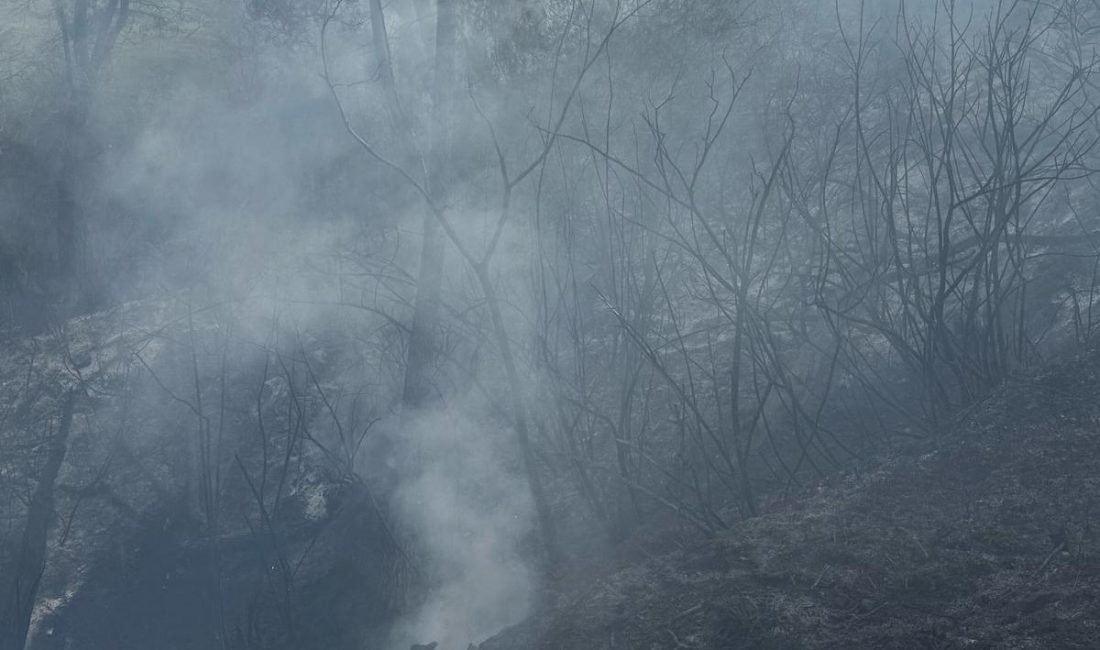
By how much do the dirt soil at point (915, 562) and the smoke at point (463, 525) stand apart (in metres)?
0.84

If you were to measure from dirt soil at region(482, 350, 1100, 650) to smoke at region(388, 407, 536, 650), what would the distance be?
2.75ft

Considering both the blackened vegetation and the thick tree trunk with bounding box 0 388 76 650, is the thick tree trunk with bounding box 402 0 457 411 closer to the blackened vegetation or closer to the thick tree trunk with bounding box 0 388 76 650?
the blackened vegetation

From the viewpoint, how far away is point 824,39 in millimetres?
8828

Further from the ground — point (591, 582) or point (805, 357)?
point (805, 357)

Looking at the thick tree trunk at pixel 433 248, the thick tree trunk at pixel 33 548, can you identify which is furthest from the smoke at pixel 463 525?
the thick tree trunk at pixel 33 548

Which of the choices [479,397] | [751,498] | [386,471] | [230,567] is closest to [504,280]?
[479,397]

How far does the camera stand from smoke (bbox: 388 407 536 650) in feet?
15.6

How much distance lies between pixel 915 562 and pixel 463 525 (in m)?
2.86

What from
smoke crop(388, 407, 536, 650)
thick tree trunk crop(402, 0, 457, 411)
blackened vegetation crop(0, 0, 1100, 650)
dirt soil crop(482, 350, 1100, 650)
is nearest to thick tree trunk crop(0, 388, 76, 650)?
blackened vegetation crop(0, 0, 1100, 650)

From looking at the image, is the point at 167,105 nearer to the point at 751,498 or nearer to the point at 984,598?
the point at 751,498

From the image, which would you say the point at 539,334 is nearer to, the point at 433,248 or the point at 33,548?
the point at 433,248

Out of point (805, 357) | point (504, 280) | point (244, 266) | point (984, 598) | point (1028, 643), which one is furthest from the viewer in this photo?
point (244, 266)

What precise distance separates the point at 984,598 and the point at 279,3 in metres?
8.67

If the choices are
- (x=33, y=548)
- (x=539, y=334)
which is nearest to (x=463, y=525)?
(x=539, y=334)
